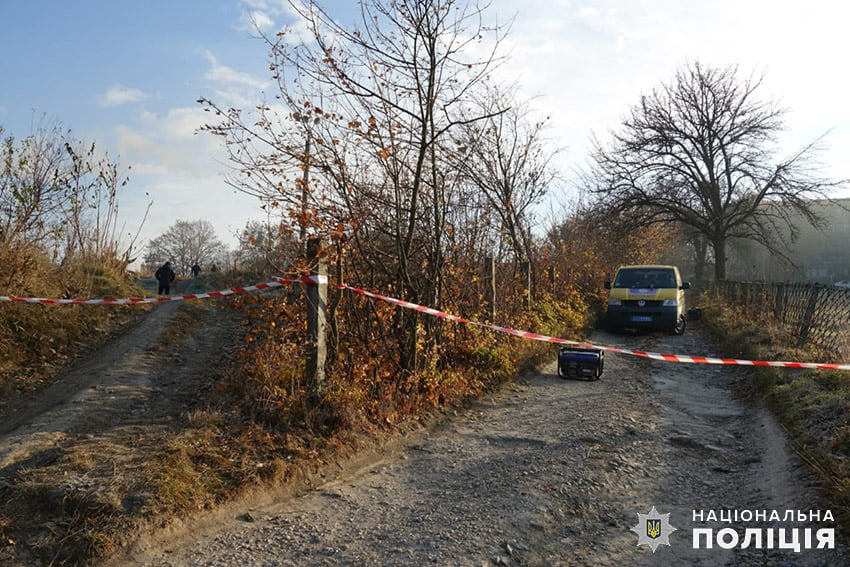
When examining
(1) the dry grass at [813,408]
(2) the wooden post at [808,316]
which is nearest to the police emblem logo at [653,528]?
(1) the dry grass at [813,408]

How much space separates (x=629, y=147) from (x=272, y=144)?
1006 inches

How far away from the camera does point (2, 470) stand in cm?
392

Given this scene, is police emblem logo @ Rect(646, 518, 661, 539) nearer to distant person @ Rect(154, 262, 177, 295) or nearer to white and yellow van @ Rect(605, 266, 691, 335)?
white and yellow van @ Rect(605, 266, 691, 335)

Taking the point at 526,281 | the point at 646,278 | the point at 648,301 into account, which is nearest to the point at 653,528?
the point at 526,281

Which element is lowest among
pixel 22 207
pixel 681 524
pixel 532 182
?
pixel 681 524

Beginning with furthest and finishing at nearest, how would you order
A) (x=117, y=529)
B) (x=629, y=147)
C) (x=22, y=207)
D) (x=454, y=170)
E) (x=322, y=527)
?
(x=629, y=147)
(x=22, y=207)
(x=454, y=170)
(x=322, y=527)
(x=117, y=529)

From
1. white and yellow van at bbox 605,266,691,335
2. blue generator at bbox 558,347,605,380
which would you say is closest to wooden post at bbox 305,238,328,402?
blue generator at bbox 558,347,605,380

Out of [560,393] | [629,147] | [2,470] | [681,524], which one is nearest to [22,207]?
[2,470]

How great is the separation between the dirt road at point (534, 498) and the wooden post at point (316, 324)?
38.9 inches

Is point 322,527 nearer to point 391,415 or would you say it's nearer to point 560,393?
point 391,415

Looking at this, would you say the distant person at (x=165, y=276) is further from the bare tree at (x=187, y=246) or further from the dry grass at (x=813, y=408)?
the bare tree at (x=187, y=246)

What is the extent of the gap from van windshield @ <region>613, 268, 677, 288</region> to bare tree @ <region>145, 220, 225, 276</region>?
56762 millimetres

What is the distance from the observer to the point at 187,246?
217 feet

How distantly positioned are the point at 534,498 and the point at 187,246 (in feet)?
226
